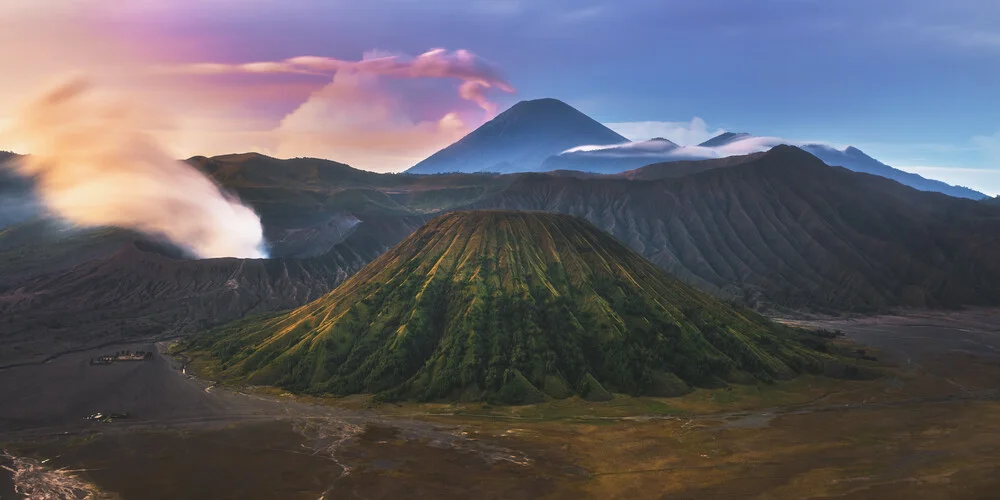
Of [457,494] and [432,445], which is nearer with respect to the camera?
[457,494]

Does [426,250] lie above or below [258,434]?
above

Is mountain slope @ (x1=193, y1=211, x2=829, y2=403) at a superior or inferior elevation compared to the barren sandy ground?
superior

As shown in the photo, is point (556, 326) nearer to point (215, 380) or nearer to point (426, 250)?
point (426, 250)

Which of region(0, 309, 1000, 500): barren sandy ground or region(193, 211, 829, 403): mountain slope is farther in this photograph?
region(193, 211, 829, 403): mountain slope

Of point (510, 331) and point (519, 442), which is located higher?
point (510, 331)

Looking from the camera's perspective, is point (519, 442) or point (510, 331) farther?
point (510, 331)

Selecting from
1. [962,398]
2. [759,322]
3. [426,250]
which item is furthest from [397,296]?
[962,398]

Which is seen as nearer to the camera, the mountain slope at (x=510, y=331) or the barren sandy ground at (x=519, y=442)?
the barren sandy ground at (x=519, y=442)

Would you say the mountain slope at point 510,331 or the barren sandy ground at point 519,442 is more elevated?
the mountain slope at point 510,331
